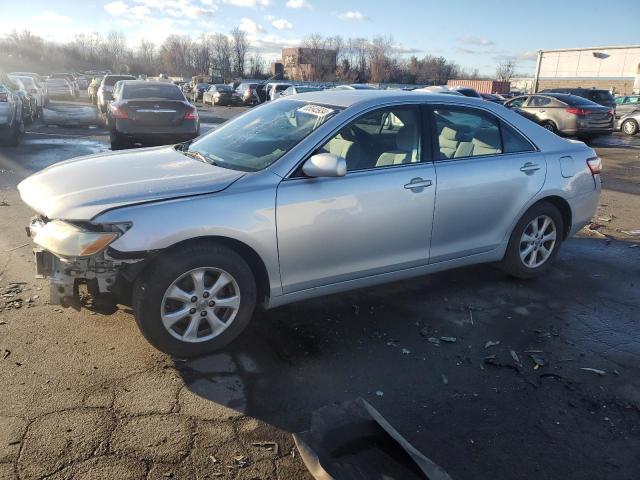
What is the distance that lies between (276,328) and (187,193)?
1229mm

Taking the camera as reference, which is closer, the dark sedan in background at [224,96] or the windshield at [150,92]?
the windshield at [150,92]

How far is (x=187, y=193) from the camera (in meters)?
3.23

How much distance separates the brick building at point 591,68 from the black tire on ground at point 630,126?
49095 millimetres

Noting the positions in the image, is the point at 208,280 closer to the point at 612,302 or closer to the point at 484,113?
the point at 484,113

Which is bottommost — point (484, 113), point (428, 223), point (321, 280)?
point (321, 280)

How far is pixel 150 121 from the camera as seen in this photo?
10.6 meters

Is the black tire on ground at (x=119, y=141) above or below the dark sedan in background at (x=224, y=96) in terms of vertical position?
below

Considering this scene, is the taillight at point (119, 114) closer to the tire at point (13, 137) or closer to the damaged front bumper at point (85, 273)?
the tire at point (13, 137)

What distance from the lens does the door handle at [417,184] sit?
3904 mm

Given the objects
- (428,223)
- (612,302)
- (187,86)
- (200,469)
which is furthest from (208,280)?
(187,86)

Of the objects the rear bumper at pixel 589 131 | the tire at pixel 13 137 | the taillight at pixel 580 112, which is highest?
the taillight at pixel 580 112

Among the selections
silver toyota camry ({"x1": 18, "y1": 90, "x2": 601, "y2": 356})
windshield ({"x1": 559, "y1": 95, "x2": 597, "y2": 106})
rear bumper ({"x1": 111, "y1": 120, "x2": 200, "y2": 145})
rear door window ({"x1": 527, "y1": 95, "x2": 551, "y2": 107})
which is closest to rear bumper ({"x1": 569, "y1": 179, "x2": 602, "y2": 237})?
silver toyota camry ({"x1": 18, "y1": 90, "x2": 601, "y2": 356})

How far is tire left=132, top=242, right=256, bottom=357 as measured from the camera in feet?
10.4

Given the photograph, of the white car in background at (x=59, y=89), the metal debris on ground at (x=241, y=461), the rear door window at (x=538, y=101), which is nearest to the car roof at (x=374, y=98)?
the metal debris on ground at (x=241, y=461)
